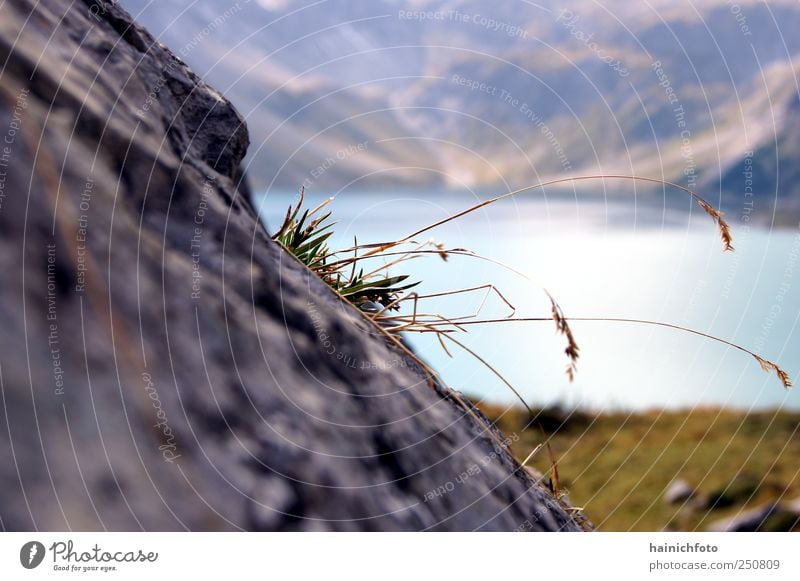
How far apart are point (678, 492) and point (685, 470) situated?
0.41 meters

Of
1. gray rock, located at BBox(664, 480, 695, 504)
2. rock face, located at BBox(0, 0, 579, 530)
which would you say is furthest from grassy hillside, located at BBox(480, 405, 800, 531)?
rock face, located at BBox(0, 0, 579, 530)

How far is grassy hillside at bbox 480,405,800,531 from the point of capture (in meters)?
6.91

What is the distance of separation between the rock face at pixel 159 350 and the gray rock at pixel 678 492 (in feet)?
21.4

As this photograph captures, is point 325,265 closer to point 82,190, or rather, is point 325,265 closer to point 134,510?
point 82,190

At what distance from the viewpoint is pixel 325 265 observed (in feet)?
7.55

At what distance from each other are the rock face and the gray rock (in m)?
6.51

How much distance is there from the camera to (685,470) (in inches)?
304

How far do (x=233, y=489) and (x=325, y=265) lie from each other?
1.23 meters

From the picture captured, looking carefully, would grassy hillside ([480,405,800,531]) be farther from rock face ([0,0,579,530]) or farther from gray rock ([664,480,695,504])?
rock face ([0,0,579,530])

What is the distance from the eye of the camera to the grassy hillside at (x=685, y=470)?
6.91m

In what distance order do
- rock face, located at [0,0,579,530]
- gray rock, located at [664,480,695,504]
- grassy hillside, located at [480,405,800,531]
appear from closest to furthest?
rock face, located at [0,0,579,530], grassy hillside, located at [480,405,800,531], gray rock, located at [664,480,695,504]

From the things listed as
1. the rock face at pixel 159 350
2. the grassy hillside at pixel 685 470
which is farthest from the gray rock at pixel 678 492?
the rock face at pixel 159 350

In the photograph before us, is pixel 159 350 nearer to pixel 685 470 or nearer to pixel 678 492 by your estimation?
pixel 678 492
